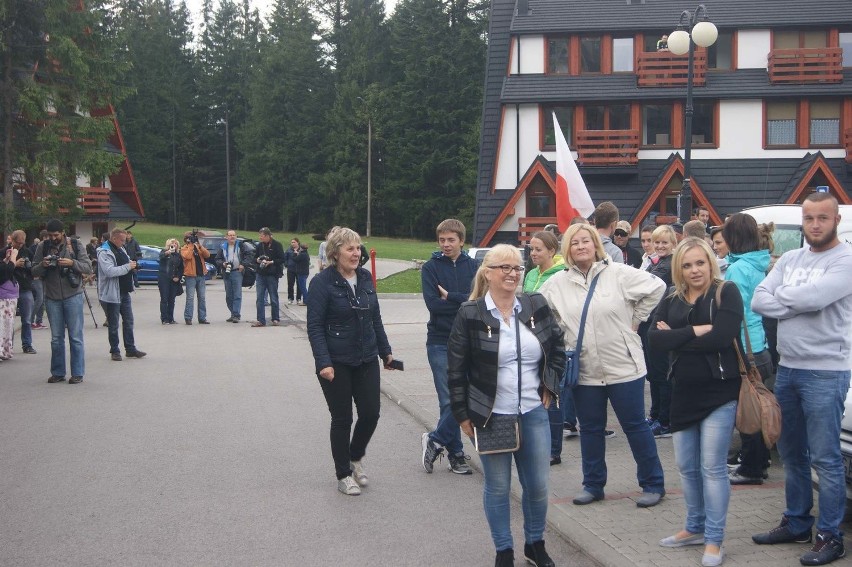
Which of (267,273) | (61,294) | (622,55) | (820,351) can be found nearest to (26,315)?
(61,294)

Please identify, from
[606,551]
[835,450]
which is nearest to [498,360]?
[606,551]

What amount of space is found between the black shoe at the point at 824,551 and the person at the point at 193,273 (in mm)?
17051

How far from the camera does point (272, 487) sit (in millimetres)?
7355

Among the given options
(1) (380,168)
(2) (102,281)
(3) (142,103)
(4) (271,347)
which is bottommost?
(4) (271,347)

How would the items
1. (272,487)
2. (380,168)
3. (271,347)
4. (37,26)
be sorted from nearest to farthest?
(272,487), (271,347), (37,26), (380,168)

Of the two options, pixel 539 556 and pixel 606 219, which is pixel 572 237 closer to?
pixel 606 219

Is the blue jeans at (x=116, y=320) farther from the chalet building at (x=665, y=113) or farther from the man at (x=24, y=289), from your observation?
the chalet building at (x=665, y=113)

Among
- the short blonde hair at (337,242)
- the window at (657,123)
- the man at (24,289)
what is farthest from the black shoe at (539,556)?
the window at (657,123)

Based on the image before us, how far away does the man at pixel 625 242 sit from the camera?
10.5 m

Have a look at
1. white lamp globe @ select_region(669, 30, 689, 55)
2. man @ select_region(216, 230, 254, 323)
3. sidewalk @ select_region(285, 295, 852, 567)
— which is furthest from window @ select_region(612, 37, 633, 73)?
sidewalk @ select_region(285, 295, 852, 567)

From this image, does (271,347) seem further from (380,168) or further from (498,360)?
(380,168)

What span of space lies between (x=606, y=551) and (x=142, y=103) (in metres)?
86.7

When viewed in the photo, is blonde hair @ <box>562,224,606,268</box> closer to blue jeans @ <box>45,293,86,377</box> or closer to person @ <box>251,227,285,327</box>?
blue jeans @ <box>45,293,86,377</box>

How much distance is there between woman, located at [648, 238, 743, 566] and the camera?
5.47 metres
